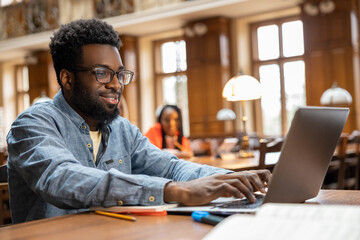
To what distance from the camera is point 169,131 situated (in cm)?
519

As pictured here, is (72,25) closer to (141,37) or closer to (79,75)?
(79,75)

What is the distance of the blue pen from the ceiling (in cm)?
881

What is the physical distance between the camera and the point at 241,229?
71 centimetres

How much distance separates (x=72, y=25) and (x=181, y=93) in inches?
428

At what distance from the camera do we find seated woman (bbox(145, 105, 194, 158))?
5.16 m

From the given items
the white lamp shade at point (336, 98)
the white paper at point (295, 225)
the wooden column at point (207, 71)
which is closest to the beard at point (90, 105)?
the white paper at point (295, 225)

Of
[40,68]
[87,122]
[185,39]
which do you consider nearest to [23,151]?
[87,122]

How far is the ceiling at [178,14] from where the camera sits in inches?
387

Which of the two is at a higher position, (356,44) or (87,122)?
(356,44)

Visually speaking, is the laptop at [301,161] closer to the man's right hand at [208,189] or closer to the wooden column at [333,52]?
the man's right hand at [208,189]

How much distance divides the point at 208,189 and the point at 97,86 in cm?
53

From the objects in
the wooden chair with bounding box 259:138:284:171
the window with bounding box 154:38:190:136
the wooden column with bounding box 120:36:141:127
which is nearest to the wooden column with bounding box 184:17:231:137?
the window with bounding box 154:38:190:136

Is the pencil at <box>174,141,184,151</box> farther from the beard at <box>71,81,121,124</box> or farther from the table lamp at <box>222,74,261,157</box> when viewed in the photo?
the beard at <box>71,81,121,124</box>

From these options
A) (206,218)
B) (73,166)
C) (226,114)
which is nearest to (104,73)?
(73,166)
